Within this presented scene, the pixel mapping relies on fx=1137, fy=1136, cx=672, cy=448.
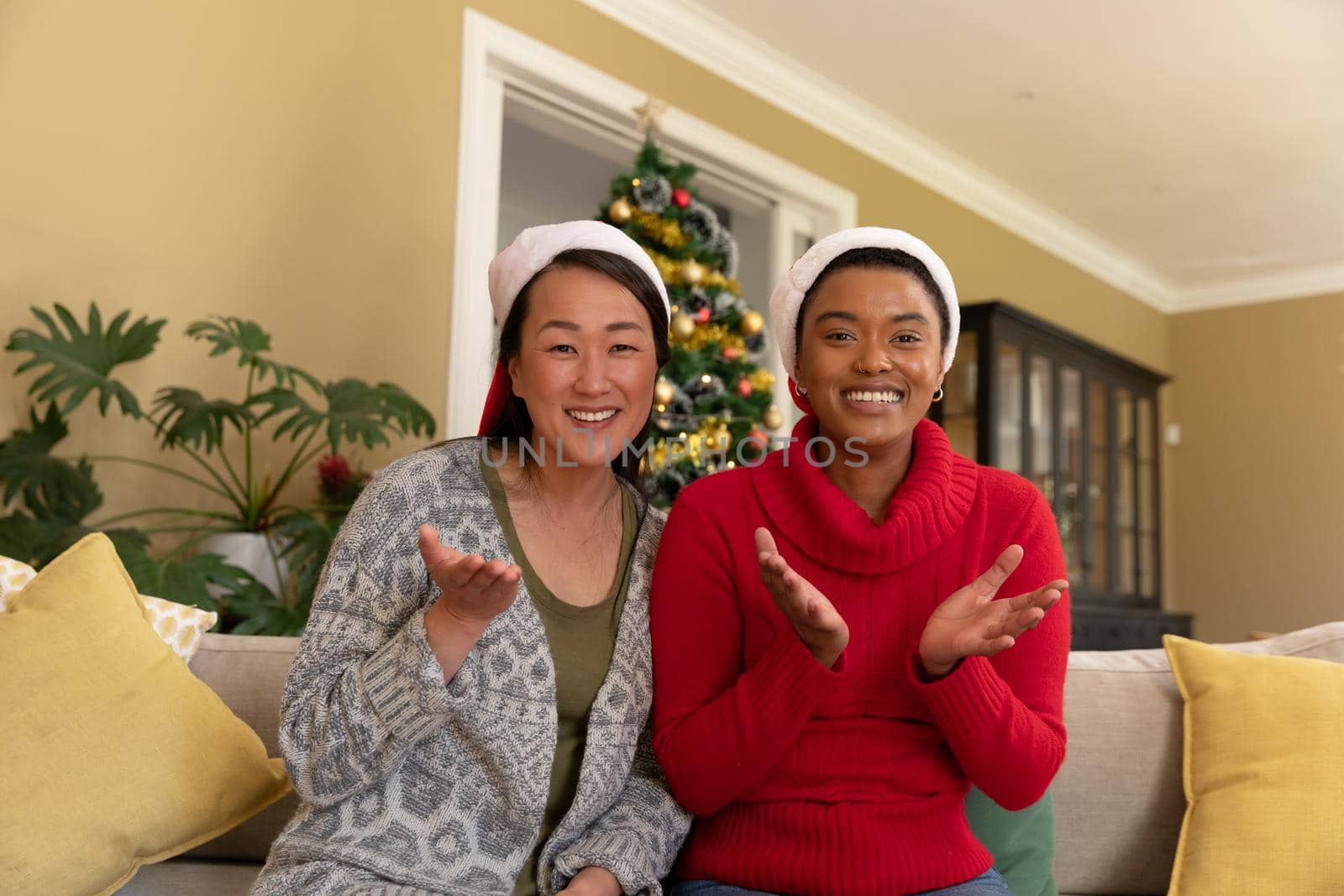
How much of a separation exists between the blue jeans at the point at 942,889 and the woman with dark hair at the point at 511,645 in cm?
5

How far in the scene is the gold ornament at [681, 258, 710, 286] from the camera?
3.10 metres

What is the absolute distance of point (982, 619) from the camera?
128 centimetres

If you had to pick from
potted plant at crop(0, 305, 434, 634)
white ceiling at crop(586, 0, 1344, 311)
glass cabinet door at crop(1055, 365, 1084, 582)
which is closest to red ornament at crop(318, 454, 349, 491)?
potted plant at crop(0, 305, 434, 634)

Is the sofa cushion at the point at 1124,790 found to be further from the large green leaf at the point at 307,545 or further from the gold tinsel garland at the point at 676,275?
the gold tinsel garland at the point at 676,275

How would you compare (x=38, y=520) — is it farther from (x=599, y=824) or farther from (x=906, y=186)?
(x=906, y=186)

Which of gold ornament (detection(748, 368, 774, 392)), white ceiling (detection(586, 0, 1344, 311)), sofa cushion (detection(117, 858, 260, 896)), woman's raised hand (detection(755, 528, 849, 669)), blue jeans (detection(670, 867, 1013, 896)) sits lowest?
sofa cushion (detection(117, 858, 260, 896))

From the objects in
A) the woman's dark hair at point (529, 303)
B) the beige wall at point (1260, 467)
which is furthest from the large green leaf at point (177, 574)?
the beige wall at point (1260, 467)

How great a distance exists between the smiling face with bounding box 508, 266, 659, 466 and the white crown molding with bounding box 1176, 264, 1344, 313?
6.23 metres

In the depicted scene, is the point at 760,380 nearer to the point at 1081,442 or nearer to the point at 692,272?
the point at 692,272

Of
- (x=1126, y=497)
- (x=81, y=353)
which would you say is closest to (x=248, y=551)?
(x=81, y=353)

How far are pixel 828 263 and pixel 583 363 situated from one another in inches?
13.6

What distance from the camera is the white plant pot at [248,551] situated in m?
2.49

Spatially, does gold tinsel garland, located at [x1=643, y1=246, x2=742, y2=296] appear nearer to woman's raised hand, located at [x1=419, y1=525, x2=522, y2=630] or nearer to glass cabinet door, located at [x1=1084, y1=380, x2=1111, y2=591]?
woman's raised hand, located at [x1=419, y1=525, x2=522, y2=630]

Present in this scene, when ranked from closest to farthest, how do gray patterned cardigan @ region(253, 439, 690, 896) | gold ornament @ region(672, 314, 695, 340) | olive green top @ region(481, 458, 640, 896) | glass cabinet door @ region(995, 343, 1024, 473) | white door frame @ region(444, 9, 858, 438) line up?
gray patterned cardigan @ region(253, 439, 690, 896) < olive green top @ region(481, 458, 640, 896) < gold ornament @ region(672, 314, 695, 340) < white door frame @ region(444, 9, 858, 438) < glass cabinet door @ region(995, 343, 1024, 473)
